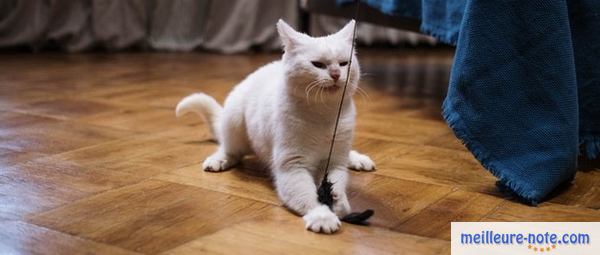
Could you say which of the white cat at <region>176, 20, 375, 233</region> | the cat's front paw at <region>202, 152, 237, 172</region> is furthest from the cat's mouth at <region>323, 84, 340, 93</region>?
the cat's front paw at <region>202, 152, 237, 172</region>

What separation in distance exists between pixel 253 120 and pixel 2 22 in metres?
1.99

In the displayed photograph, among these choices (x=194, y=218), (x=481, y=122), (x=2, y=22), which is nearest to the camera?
(x=194, y=218)

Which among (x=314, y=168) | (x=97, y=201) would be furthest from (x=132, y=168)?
(x=314, y=168)

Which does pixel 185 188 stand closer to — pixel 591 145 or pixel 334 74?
pixel 334 74

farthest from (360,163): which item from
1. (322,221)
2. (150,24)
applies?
(150,24)

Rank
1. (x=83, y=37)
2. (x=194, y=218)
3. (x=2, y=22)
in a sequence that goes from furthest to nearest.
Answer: (x=83, y=37) < (x=2, y=22) < (x=194, y=218)

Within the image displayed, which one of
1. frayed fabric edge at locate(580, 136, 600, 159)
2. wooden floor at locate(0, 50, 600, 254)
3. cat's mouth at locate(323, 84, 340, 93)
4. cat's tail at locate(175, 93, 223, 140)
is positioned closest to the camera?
wooden floor at locate(0, 50, 600, 254)

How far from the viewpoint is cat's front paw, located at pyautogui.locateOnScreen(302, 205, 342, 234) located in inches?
30.0

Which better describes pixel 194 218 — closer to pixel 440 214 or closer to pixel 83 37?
pixel 440 214

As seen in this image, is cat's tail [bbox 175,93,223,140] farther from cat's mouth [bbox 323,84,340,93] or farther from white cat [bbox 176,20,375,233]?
cat's mouth [bbox 323,84,340,93]

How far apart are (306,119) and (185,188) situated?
0.20 meters

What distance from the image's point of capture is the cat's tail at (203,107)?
3.88 ft

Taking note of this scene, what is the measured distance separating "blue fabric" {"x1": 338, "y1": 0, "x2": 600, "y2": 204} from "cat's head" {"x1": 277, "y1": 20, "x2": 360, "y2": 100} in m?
0.17

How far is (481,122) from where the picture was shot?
0.91m
